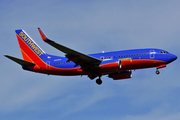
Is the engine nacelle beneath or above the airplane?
beneath

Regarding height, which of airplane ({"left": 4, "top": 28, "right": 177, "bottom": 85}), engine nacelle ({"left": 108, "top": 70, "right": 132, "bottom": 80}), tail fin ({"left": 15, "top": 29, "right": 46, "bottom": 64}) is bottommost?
engine nacelle ({"left": 108, "top": 70, "right": 132, "bottom": 80})

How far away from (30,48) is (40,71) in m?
5.46

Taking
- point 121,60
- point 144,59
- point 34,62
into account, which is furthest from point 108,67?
point 34,62

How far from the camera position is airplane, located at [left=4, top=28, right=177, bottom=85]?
4784 cm

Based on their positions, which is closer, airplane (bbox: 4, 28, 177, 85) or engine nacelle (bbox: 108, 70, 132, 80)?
airplane (bbox: 4, 28, 177, 85)

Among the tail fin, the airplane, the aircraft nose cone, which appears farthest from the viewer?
the tail fin

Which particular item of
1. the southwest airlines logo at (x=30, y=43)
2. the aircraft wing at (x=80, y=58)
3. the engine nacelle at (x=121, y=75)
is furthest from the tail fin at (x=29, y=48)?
the engine nacelle at (x=121, y=75)

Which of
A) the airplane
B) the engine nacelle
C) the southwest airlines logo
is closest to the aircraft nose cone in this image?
the airplane

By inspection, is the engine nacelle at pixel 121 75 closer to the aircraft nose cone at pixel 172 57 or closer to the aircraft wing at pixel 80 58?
the aircraft wing at pixel 80 58

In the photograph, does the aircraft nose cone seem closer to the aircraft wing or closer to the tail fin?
the aircraft wing

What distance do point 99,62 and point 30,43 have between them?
13820 millimetres

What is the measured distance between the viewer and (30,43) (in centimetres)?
5603

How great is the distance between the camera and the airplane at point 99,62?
157 ft

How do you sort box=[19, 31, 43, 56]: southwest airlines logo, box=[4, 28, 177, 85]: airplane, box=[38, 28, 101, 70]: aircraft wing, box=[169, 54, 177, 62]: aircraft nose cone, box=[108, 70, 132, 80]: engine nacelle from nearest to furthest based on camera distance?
box=[38, 28, 101, 70]: aircraft wing → box=[4, 28, 177, 85]: airplane → box=[169, 54, 177, 62]: aircraft nose cone → box=[108, 70, 132, 80]: engine nacelle → box=[19, 31, 43, 56]: southwest airlines logo
